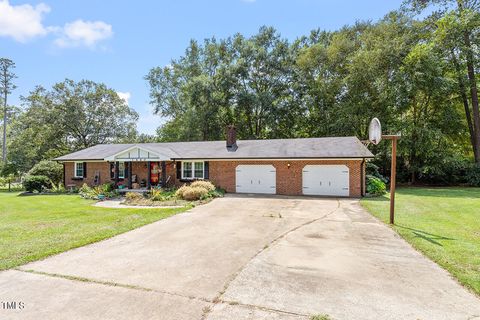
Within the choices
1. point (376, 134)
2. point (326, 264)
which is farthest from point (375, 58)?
point (326, 264)

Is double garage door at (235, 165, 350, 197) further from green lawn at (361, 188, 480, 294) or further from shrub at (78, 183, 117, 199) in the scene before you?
shrub at (78, 183, 117, 199)

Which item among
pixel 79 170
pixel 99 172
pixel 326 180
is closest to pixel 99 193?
pixel 99 172

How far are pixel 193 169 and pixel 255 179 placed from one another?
4.30m

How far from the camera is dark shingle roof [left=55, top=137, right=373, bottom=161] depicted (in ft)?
51.3

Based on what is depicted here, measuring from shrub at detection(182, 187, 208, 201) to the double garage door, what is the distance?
356 centimetres

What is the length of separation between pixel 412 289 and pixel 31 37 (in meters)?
19.8

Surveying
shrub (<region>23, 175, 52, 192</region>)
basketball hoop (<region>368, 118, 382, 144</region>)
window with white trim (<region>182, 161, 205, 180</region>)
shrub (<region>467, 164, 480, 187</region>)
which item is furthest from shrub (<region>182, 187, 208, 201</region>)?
shrub (<region>467, 164, 480, 187</region>)

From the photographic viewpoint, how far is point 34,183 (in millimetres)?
19172

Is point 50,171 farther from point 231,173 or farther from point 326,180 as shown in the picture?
point 326,180

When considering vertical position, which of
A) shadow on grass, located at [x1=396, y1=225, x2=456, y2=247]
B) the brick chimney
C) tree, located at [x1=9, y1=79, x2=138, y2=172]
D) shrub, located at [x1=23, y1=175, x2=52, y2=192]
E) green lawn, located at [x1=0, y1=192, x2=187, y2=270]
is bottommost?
green lawn, located at [x1=0, y1=192, x2=187, y2=270]

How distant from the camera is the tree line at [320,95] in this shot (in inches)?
865

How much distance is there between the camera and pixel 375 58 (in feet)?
77.1

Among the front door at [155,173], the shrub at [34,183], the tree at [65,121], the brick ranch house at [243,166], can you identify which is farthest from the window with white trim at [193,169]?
the tree at [65,121]

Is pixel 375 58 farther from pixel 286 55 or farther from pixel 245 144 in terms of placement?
pixel 245 144
